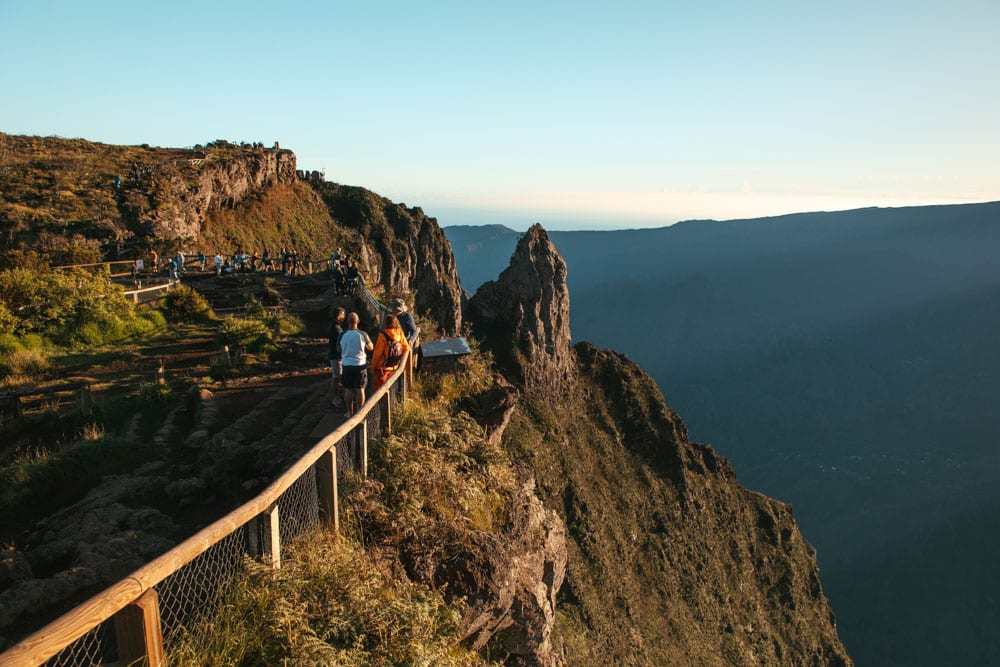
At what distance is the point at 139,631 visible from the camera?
10.7ft

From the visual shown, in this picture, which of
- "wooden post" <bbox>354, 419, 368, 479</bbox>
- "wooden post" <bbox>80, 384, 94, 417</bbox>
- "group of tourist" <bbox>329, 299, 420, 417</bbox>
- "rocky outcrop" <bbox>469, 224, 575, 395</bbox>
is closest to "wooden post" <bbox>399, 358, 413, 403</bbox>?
"group of tourist" <bbox>329, 299, 420, 417</bbox>

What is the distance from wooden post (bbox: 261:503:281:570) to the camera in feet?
14.8

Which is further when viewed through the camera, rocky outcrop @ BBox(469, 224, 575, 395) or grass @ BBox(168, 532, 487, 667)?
rocky outcrop @ BBox(469, 224, 575, 395)

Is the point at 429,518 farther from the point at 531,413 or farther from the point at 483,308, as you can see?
the point at 483,308

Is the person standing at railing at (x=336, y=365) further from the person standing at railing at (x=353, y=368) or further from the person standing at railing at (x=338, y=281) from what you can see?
the person standing at railing at (x=338, y=281)

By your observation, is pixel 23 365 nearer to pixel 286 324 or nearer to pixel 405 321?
pixel 286 324

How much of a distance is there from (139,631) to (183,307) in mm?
17887

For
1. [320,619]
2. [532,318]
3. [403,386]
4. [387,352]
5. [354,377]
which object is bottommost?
[532,318]

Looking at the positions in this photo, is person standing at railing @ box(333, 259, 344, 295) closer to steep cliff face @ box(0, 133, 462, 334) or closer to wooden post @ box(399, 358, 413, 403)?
steep cliff face @ box(0, 133, 462, 334)

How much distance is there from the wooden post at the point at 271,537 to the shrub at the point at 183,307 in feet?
53.9

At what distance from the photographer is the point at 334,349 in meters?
10.5

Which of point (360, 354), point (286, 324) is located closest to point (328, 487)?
point (360, 354)

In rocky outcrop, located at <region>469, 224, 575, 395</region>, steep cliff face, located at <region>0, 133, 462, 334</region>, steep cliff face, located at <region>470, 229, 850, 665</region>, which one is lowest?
steep cliff face, located at <region>470, 229, 850, 665</region>

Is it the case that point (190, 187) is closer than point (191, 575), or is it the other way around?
point (191, 575)
